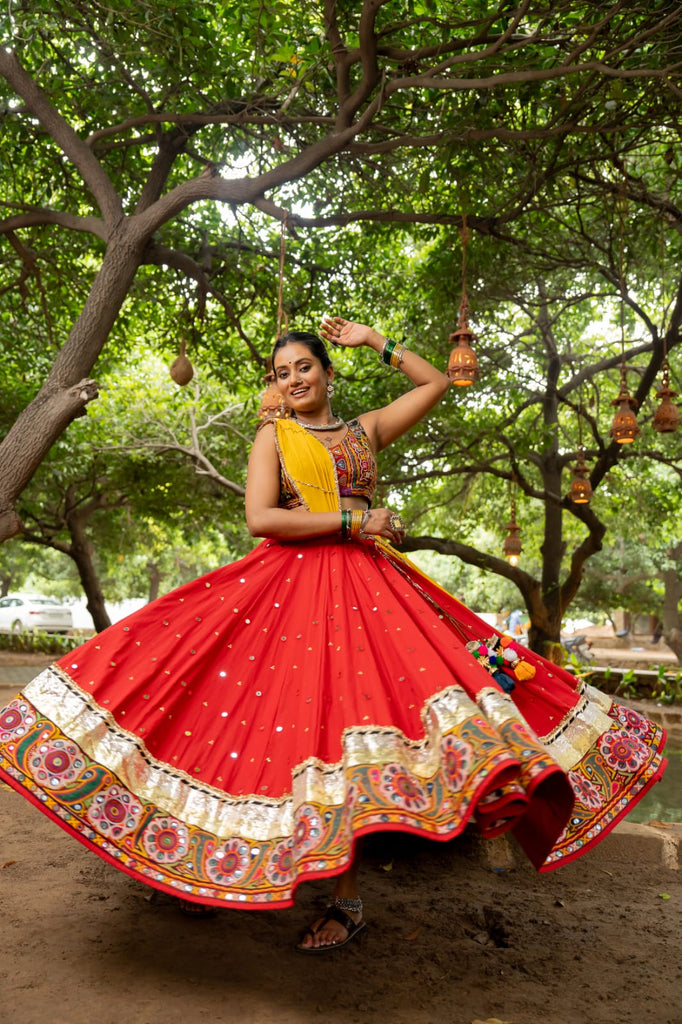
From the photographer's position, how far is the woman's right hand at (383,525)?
2883 mm

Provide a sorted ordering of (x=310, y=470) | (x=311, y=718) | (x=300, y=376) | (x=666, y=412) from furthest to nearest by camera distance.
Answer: (x=666, y=412)
(x=300, y=376)
(x=310, y=470)
(x=311, y=718)

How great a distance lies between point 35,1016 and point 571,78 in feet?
19.1

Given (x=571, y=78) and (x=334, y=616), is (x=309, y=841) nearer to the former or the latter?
(x=334, y=616)

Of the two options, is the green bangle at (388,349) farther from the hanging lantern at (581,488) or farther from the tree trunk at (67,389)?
the hanging lantern at (581,488)

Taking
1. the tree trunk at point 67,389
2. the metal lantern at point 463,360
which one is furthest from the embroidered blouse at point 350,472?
the metal lantern at point 463,360

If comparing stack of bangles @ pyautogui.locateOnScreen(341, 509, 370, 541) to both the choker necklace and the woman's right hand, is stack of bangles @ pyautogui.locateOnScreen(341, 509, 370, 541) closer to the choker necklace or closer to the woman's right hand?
the woman's right hand

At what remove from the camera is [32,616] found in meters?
23.5

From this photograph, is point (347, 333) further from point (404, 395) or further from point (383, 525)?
point (383, 525)

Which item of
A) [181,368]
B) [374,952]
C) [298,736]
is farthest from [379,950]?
[181,368]

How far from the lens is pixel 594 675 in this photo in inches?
435

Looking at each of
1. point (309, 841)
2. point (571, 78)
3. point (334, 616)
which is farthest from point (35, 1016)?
point (571, 78)

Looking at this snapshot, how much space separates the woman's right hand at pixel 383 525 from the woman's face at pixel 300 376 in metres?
0.58

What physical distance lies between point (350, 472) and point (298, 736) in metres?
1.07

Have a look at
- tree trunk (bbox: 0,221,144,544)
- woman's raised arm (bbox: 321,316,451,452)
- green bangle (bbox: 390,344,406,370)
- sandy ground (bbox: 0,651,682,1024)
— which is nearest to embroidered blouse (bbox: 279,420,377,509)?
woman's raised arm (bbox: 321,316,451,452)
